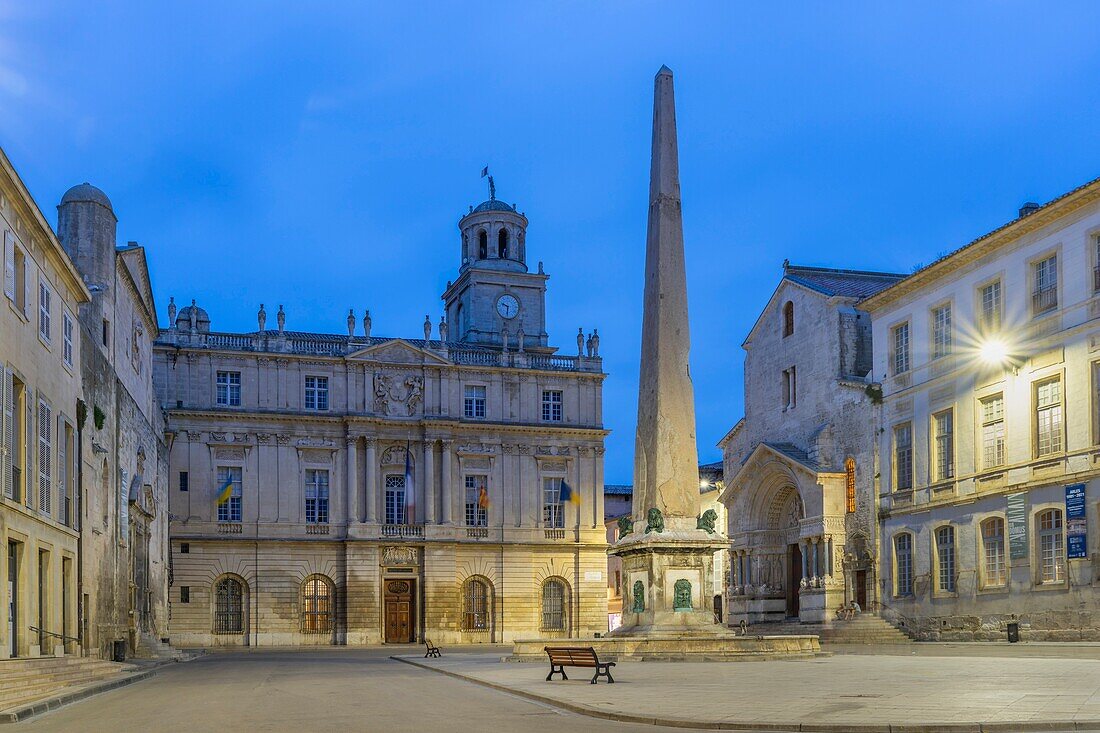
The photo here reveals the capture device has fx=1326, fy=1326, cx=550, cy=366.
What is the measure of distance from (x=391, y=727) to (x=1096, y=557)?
22.6 meters

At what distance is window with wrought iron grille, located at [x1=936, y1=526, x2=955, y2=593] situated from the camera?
38844 millimetres

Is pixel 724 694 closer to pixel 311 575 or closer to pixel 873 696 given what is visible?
pixel 873 696

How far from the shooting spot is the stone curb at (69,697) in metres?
17.3

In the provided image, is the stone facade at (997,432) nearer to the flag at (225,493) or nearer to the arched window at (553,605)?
the arched window at (553,605)

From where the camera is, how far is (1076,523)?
3212 centimetres

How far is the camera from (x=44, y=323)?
94.2 ft

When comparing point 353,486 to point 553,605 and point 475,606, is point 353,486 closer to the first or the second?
point 475,606

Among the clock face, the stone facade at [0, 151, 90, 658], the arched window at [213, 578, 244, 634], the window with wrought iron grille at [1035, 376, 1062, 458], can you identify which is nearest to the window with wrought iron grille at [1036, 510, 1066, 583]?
the window with wrought iron grille at [1035, 376, 1062, 458]

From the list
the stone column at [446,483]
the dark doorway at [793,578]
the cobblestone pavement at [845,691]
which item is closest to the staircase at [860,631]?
the dark doorway at [793,578]

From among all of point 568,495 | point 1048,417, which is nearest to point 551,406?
point 568,495

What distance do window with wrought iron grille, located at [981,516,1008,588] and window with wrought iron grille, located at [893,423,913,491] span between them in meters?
4.41

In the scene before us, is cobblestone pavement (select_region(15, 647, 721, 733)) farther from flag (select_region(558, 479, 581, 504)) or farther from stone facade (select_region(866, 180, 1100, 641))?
flag (select_region(558, 479, 581, 504))

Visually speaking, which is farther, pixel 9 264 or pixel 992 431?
pixel 992 431

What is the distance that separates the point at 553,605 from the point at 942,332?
29772mm
